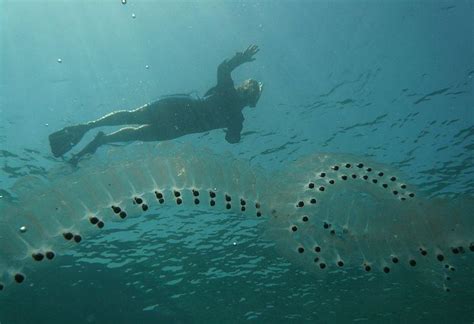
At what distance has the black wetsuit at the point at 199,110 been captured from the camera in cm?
1170

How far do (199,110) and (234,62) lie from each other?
6.14 feet

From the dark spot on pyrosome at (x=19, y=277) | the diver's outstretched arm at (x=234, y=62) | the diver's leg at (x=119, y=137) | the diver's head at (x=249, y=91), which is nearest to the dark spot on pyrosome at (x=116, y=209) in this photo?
the dark spot on pyrosome at (x=19, y=277)

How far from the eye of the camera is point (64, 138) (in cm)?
1113

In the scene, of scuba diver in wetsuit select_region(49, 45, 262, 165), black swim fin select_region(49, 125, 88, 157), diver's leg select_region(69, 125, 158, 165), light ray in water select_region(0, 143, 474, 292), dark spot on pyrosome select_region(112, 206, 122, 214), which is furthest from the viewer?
diver's leg select_region(69, 125, 158, 165)

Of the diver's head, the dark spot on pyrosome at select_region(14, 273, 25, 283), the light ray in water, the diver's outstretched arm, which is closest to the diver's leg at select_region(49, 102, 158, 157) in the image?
the light ray in water

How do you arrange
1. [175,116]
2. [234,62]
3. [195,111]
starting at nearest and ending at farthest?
[234,62], [175,116], [195,111]

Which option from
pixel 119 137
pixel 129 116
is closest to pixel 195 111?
pixel 129 116

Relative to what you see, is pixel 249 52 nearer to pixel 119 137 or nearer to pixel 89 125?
pixel 119 137

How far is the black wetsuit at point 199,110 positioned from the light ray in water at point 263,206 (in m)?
0.98

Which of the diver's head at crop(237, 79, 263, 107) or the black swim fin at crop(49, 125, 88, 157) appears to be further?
the diver's head at crop(237, 79, 263, 107)

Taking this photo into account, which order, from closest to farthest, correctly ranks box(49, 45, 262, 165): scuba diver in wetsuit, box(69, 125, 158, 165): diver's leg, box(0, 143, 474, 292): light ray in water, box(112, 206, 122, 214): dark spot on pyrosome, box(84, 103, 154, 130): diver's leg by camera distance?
box(112, 206, 122, 214): dark spot on pyrosome, box(0, 143, 474, 292): light ray in water, box(49, 45, 262, 165): scuba diver in wetsuit, box(69, 125, 158, 165): diver's leg, box(84, 103, 154, 130): diver's leg

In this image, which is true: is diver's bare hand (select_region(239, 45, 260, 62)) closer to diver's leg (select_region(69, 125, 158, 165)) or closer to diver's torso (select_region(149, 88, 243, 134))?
diver's torso (select_region(149, 88, 243, 134))

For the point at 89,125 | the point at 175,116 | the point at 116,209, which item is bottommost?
the point at 116,209

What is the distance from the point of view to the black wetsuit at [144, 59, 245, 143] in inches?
460
